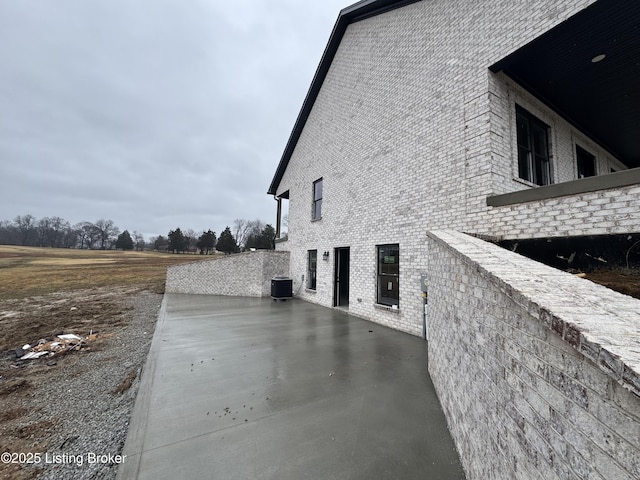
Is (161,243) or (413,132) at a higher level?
(413,132)

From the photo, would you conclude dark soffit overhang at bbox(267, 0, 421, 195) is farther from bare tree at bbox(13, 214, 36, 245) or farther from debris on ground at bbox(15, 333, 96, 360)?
bare tree at bbox(13, 214, 36, 245)

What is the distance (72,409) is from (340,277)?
9.20 m

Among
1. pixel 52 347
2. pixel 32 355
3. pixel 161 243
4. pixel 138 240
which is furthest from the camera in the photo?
pixel 138 240

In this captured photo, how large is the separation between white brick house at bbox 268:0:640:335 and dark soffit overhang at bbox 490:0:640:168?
0.02 metres

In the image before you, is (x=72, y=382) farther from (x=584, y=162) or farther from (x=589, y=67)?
(x=584, y=162)

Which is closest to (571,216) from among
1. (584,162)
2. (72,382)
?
(584,162)

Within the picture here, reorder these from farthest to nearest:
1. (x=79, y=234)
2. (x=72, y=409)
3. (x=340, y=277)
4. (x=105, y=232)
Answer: (x=105, y=232) → (x=79, y=234) → (x=340, y=277) → (x=72, y=409)

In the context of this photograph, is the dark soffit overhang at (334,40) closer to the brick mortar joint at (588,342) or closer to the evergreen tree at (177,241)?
the brick mortar joint at (588,342)

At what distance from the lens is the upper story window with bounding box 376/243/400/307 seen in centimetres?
671

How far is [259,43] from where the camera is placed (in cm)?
2183

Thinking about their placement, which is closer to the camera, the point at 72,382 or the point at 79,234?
the point at 72,382

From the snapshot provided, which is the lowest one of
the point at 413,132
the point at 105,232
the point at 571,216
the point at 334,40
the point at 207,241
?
the point at 571,216

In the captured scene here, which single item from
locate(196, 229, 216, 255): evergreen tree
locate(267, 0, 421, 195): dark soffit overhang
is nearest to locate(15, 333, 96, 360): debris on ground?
locate(267, 0, 421, 195): dark soffit overhang

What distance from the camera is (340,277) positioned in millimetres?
11320
